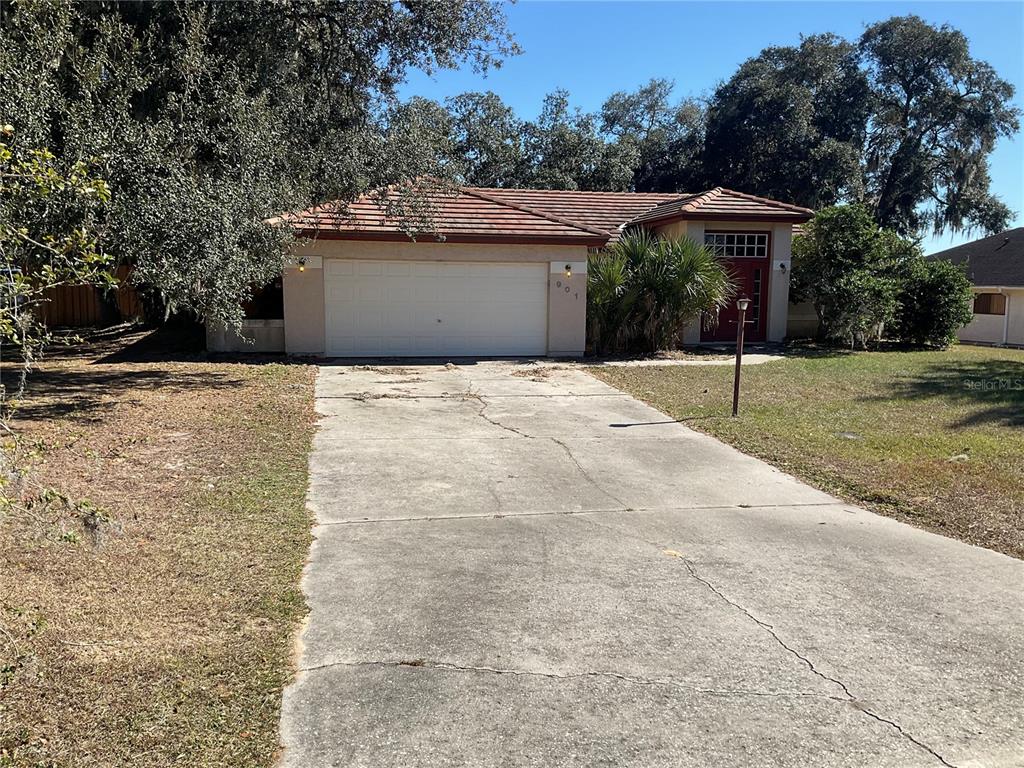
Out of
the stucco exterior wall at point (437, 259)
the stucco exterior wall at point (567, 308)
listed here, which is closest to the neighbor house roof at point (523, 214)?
the stucco exterior wall at point (437, 259)

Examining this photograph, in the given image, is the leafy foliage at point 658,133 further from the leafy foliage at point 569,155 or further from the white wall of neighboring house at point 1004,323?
the white wall of neighboring house at point 1004,323

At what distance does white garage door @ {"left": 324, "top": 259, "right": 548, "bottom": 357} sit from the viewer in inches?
643

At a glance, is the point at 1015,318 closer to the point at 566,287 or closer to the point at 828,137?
the point at 828,137

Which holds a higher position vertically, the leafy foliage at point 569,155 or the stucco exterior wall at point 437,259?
the leafy foliage at point 569,155

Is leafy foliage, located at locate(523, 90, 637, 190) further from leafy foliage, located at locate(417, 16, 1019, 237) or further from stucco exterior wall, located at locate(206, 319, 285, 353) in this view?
stucco exterior wall, located at locate(206, 319, 285, 353)

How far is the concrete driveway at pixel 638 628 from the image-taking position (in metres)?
3.07

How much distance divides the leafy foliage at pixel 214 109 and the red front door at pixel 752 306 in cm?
1019

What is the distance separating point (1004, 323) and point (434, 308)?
945 inches

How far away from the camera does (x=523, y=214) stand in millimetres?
17500

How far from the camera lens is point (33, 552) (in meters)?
4.69

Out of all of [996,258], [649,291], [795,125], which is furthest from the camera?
[795,125]
